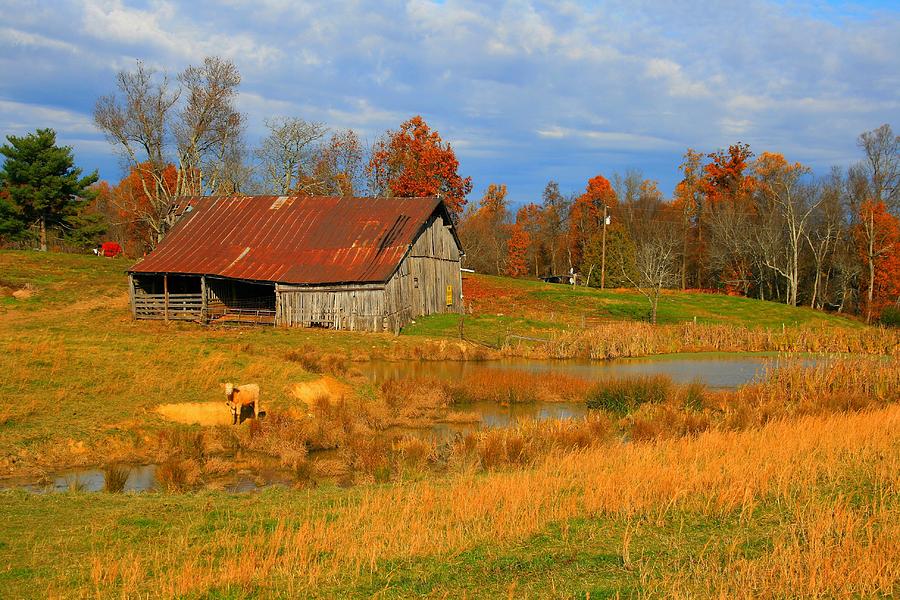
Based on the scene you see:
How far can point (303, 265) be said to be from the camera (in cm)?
4175

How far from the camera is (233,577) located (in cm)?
750

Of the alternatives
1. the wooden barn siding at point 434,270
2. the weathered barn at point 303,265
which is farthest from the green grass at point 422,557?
the wooden barn siding at point 434,270

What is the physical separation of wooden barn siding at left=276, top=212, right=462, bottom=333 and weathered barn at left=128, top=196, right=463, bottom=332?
5 centimetres

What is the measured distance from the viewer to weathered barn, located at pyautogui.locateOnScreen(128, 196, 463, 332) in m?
40.3

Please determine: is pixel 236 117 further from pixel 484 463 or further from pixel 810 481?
pixel 810 481

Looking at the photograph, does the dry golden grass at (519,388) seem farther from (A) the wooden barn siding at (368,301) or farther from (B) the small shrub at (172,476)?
(A) the wooden barn siding at (368,301)

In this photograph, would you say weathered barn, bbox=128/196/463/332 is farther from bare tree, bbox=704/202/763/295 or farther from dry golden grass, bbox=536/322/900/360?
bare tree, bbox=704/202/763/295

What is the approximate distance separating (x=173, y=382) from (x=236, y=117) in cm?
4825

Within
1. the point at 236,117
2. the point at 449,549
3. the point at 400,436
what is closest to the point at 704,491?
the point at 449,549

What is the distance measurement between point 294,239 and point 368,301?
7306 millimetres

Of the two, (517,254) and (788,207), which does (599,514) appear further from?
(517,254)

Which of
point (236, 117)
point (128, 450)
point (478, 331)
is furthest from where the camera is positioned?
point (236, 117)

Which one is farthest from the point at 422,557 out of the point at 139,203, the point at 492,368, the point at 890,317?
the point at 139,203

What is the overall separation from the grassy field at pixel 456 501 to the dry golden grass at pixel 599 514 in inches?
1.5
